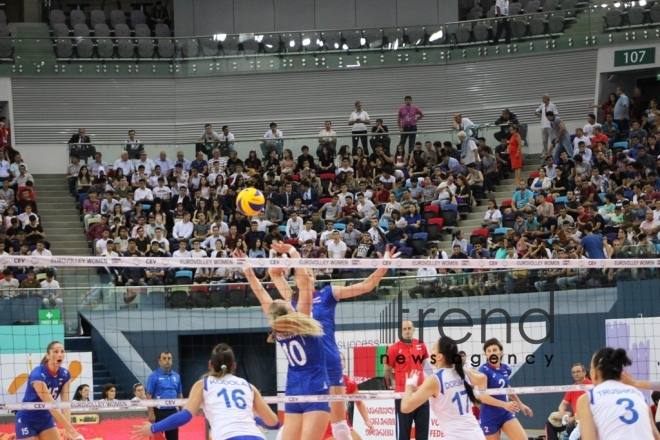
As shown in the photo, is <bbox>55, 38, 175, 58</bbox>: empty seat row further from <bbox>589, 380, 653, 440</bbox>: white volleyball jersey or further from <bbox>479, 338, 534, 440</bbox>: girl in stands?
<bbox>589, 380, 653, 440</bbox>: white volleyball jersey

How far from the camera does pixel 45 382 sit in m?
10.6

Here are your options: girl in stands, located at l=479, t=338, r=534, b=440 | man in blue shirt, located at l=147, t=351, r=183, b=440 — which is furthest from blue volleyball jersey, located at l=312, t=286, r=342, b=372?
man in blue shirt, located at l=147, t=351, r=183, b=440

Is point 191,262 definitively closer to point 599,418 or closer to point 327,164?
point 599,418

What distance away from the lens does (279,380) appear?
699 inches

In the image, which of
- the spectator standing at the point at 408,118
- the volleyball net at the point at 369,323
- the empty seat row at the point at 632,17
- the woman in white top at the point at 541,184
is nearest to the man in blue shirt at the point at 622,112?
the empty seat row at the point at 632,17

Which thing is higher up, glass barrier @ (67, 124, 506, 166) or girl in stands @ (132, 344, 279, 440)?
glass barrier @ (67, 124, 506, 166)

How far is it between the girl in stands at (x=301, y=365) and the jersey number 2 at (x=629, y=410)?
269cm

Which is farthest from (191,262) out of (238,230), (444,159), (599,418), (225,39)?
(225,39)

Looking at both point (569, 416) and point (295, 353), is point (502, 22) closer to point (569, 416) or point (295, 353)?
point (569, 416)

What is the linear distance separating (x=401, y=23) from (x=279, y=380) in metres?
18.4

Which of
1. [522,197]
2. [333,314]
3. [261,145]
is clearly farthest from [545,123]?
[333,314]

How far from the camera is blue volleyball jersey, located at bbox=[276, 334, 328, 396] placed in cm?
883

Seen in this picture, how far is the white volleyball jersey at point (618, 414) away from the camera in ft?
22.9

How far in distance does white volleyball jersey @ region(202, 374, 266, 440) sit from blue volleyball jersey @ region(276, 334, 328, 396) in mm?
1134
